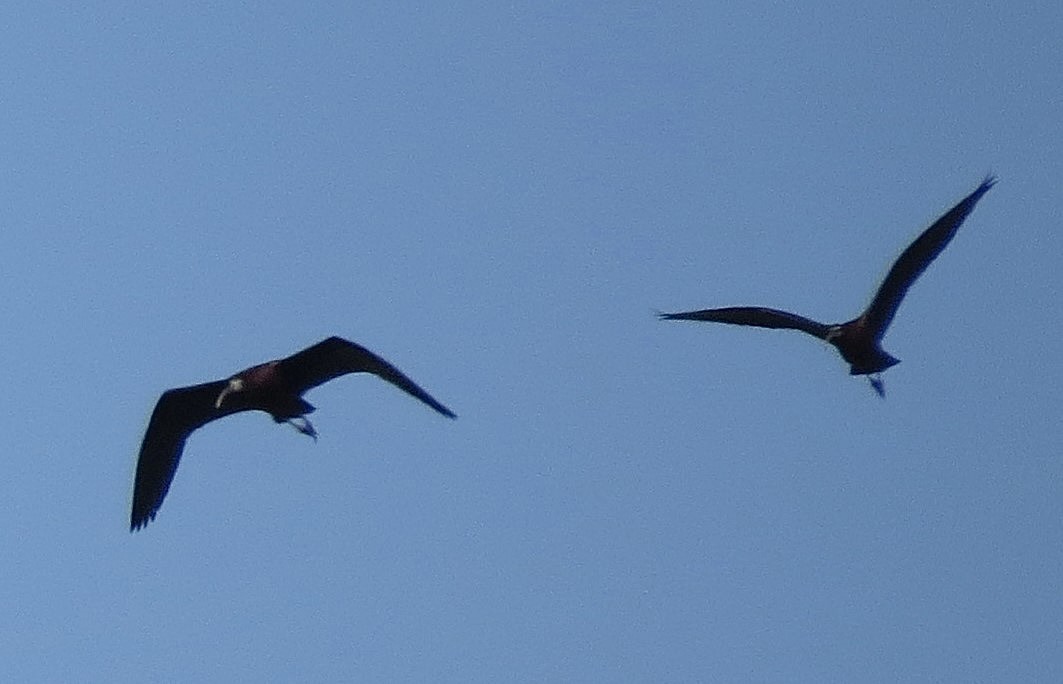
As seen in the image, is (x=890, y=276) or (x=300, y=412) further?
(x=890, y=276)

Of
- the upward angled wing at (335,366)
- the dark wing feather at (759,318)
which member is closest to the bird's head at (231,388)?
the upward angled wing at (335,366)

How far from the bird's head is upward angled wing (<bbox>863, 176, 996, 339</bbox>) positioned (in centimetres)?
514

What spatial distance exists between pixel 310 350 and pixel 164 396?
5.99 feet

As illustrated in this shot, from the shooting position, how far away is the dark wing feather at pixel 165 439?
19.1 m

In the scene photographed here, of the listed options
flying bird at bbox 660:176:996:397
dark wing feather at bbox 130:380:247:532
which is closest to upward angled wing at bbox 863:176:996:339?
flying bird at bbox 660:176:996:397

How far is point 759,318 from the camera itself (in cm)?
2041

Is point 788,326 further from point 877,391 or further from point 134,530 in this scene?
point 134,530

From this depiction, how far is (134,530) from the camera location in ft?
63.9

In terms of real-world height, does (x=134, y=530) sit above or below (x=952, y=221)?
below

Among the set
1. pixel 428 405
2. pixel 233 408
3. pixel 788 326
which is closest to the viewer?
pixel 428 405

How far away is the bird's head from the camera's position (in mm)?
18516

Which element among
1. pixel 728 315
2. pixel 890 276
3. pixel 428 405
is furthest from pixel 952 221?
pixel 428 405

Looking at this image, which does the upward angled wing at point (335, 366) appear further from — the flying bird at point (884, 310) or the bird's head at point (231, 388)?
the flying bird at point (884, 310)

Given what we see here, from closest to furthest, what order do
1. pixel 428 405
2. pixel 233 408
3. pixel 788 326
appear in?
pixel 428 405 < pixel 233 408 < pixel 788 326
